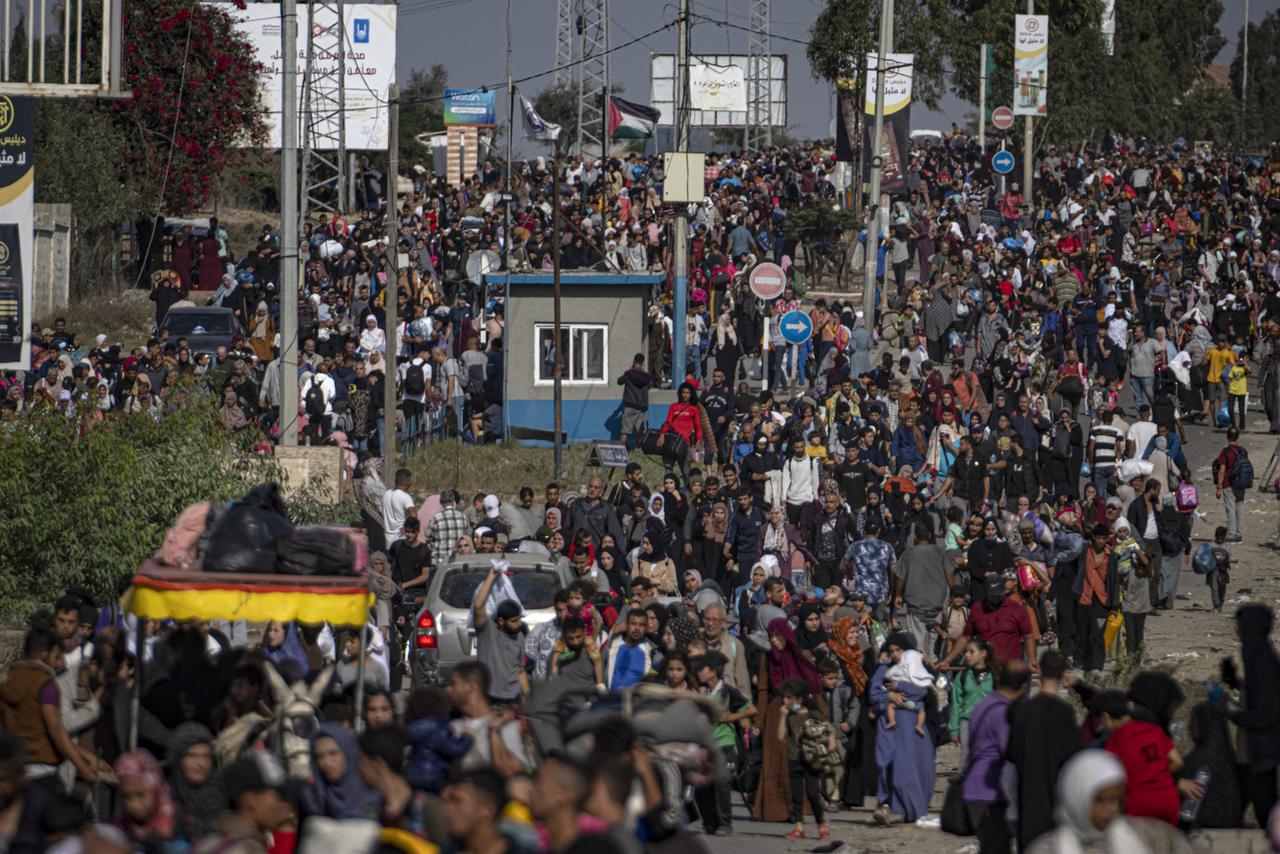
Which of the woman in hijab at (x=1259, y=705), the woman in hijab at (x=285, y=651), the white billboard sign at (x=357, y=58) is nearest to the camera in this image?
the woman in hijab at (x=1259, y=705)

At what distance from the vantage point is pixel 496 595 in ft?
52.1

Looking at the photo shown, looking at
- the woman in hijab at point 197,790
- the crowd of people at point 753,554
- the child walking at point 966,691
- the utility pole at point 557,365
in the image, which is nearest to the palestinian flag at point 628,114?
the crowd of people at point 753,554

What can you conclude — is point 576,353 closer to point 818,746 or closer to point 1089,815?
point 818,746

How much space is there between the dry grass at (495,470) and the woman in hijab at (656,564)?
5964mm

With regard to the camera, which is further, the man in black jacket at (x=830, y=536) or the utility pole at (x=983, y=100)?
the utility pole at (x=983, y=100)

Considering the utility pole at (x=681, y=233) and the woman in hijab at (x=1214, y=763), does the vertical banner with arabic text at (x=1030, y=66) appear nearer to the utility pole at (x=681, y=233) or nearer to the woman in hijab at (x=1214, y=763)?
the utility pole at (x=681, y=233)

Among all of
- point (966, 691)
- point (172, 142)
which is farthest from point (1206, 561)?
point (172, 142)

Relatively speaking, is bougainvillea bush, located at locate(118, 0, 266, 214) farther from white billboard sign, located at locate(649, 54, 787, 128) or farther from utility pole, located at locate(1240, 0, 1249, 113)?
utility pole, located at locate(1240, 0, 1249, 113)

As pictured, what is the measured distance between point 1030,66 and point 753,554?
113 ft

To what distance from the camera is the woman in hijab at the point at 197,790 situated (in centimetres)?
903

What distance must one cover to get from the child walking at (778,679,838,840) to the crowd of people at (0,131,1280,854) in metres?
0.02

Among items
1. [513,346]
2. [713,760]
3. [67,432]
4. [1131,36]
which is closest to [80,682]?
[713,760]

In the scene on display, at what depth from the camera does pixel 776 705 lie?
13391mm

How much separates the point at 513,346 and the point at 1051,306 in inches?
377
